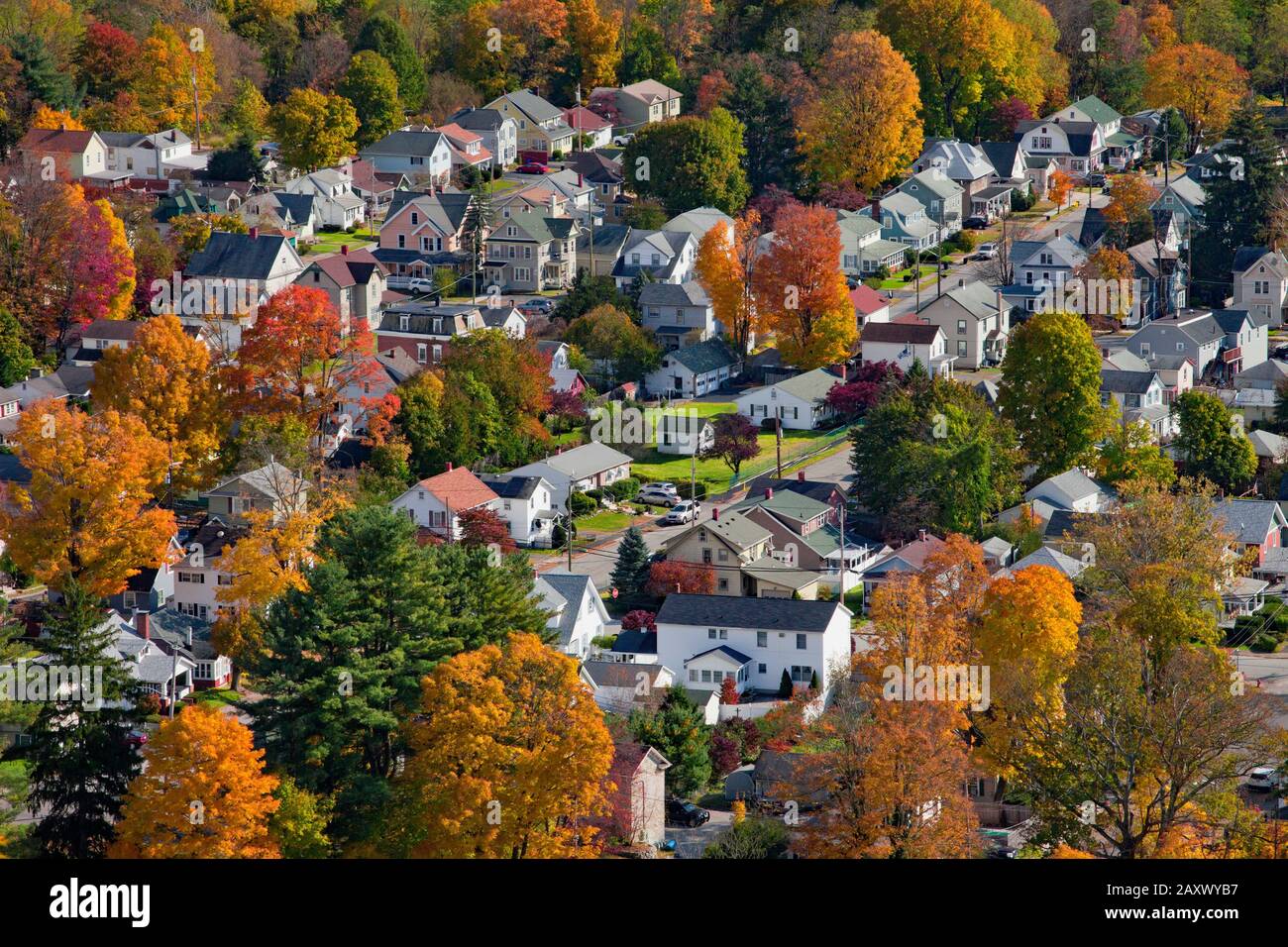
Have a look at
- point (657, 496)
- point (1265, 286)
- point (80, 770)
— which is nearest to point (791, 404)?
point (657, 496)

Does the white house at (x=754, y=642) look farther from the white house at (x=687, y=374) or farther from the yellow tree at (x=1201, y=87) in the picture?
the yellow tree at (x=1201, y=87)

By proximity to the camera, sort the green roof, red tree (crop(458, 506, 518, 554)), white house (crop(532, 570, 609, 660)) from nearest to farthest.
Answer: white house (crop(532, 570, 609, 660)) < red tree (crop(458, 506, 518, 554)) < the green roof

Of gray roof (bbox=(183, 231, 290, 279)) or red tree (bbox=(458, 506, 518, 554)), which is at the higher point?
gray roof (bbox=(183, 231, 290, 279))

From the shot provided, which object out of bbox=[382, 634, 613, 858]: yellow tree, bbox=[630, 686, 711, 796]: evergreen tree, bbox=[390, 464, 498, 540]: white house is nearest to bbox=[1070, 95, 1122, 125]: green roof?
bbox=[390, 464, 498, 540]: white house

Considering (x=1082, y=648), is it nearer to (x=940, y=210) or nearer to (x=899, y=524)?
(x=899, y=524)

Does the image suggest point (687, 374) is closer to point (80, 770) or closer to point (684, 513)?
point (684, 513)

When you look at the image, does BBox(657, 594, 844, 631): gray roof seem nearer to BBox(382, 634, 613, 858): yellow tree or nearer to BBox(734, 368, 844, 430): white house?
BBox(382, 634, 613, 858): yellow tree

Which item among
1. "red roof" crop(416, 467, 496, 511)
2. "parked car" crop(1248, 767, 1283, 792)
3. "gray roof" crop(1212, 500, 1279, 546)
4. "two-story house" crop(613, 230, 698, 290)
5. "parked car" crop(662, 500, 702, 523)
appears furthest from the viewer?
"two-story house" crop(613, 230, 698, 290)
